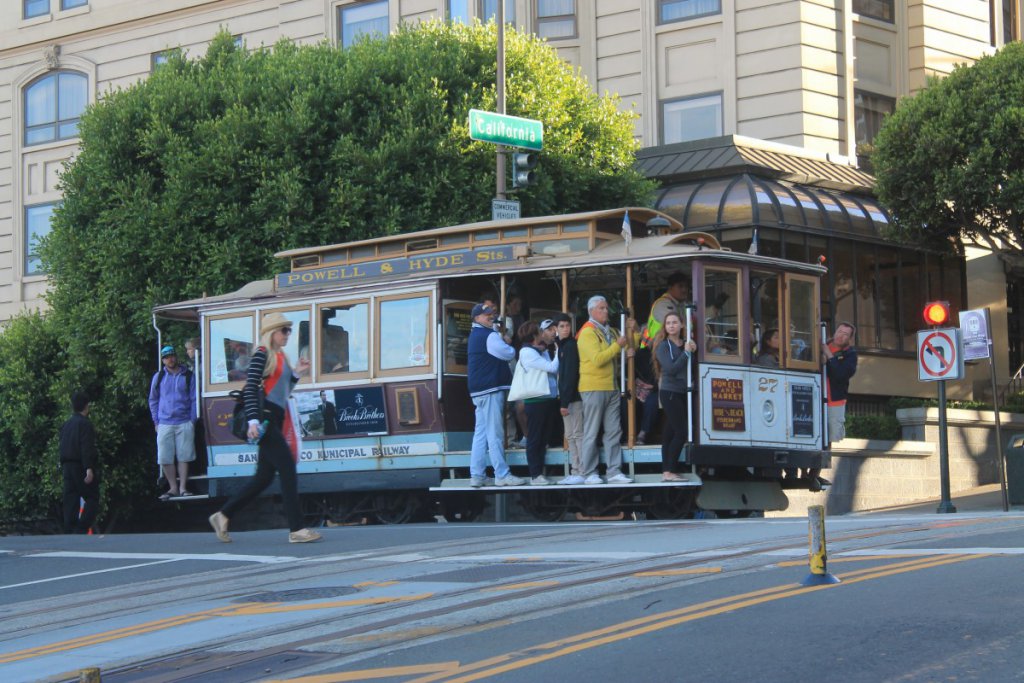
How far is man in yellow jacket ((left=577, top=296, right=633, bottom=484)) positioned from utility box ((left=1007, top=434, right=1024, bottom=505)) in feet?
24.5

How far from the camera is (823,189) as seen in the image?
31.1 m

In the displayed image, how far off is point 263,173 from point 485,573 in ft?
49.8

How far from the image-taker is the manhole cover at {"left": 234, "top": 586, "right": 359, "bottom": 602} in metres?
10.7

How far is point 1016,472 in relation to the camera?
22219 millimetres

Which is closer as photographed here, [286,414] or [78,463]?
[286,414]

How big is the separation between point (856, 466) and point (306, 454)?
10.1 meters

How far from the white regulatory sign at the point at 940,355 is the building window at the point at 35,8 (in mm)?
31410

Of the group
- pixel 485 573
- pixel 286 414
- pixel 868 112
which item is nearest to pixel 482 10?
pixel 868 112

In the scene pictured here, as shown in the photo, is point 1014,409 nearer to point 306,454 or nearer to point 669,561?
point 306,454

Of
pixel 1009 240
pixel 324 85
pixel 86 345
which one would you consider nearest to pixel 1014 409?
pixel 1009 240

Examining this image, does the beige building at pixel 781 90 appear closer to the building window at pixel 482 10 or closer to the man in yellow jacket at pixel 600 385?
the building window at pixel 482 10

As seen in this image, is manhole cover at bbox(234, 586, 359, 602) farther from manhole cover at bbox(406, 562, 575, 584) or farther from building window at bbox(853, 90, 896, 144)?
building window at bbox(853, 90, 896, 144)

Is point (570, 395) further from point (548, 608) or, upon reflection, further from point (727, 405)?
point (548, 608)

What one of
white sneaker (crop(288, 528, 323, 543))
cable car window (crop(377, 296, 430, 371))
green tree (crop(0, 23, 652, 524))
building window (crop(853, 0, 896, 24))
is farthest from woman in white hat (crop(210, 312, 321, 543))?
building window (crop(853, 0, 896, 24))
